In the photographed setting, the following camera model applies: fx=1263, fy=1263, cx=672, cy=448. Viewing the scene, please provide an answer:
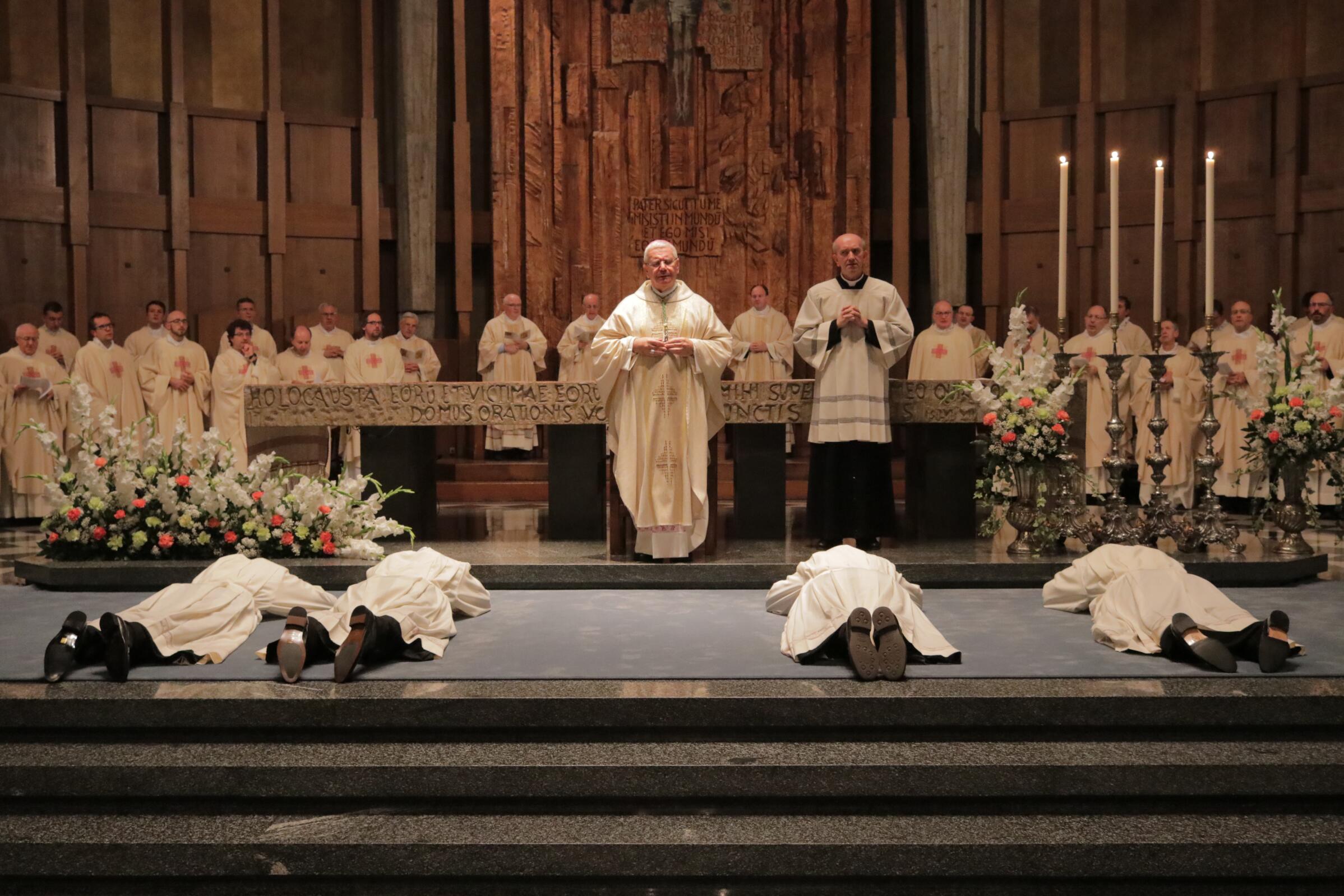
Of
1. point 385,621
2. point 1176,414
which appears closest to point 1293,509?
point 1176,414

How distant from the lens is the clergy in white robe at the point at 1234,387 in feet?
32.0

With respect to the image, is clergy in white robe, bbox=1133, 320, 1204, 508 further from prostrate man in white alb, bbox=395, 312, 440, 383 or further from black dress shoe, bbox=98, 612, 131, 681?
black dress shoe, bbox=98, 612, 131, 681

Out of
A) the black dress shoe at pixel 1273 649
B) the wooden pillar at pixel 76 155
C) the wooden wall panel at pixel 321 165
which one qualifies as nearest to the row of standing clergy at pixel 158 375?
the wooden pillar at pixel 76 155

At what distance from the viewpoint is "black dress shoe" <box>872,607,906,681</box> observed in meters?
4.20

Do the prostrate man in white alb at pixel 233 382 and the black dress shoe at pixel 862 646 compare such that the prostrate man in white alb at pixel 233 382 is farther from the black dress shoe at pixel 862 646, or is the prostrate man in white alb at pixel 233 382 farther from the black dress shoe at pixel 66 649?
the black dress shoe at pixel 862 646

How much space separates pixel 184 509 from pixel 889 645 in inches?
150

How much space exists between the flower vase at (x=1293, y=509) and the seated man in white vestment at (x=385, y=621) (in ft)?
13.6

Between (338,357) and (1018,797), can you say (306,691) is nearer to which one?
(1018,797)

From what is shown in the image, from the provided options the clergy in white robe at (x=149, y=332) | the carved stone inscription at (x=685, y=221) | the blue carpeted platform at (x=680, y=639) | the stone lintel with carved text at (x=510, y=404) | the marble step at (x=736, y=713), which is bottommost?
the marble step at (x=736, y=713)

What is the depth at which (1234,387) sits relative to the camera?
9656 mm

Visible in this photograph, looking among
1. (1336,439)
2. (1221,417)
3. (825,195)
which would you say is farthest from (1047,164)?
(1336,439)

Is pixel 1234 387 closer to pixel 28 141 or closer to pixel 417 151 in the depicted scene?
pixel 417 151

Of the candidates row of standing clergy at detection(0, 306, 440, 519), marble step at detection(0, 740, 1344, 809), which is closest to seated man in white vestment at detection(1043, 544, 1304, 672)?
marble step at detection(0, 740, 1344, 809)

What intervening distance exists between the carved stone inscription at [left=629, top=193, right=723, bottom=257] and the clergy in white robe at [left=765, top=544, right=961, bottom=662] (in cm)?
802
